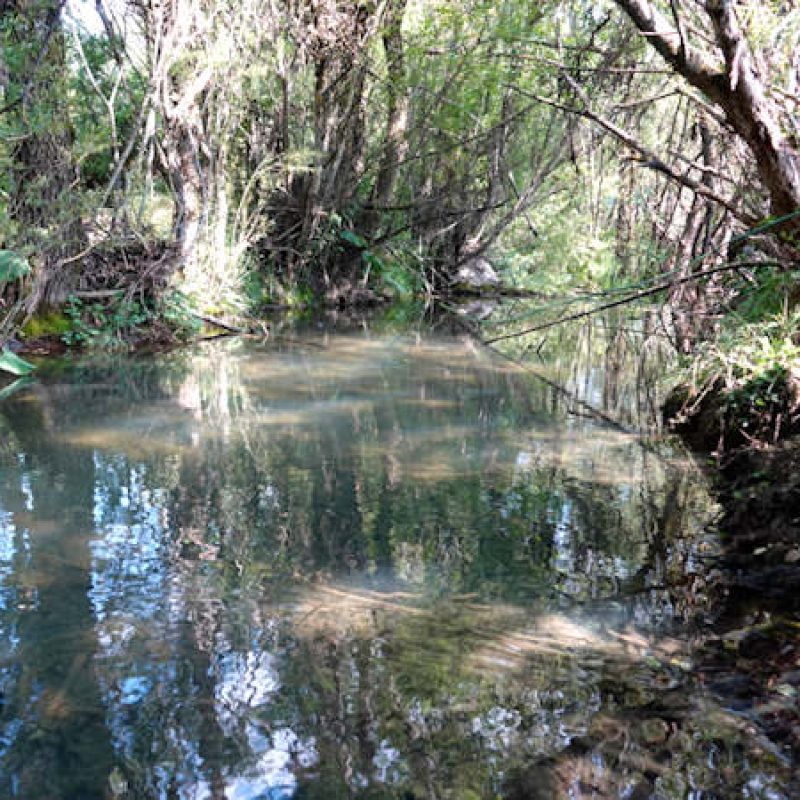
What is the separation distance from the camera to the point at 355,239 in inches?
635

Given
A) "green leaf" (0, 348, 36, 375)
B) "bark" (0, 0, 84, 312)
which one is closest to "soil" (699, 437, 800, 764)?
"green leaf" (0, 348, 36, 375)

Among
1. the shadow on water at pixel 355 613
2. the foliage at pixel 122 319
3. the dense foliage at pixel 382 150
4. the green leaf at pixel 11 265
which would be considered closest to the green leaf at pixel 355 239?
the dense foliage at pixel 382 150

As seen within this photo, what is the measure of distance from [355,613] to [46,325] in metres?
7.74

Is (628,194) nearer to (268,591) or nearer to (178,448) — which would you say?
(178,448)

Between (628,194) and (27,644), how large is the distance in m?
11.8

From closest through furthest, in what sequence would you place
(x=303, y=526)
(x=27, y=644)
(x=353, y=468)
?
(x=27, y=644) < (x=303, y=526) < (x=353, y=468)

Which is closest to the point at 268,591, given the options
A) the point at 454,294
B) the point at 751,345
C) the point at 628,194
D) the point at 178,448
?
the point at 178,448

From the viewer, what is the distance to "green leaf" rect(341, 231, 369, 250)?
16031 mm

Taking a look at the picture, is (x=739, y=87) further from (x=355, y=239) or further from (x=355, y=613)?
(x=355, y=239)

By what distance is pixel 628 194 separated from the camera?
512 inches

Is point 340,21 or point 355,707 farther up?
point 340,21

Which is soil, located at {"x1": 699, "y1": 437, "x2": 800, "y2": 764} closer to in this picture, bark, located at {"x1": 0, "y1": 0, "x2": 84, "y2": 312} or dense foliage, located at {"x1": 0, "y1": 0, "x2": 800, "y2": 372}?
dense foliage, located at {"x1": 0, "y1": 0, "x2": 800, "y2": 372}

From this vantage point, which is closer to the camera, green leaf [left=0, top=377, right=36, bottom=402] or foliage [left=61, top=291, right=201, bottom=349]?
green leaf [left=0, top=377, right=36, bottom=402]

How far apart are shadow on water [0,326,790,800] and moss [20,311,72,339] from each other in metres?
3.35
